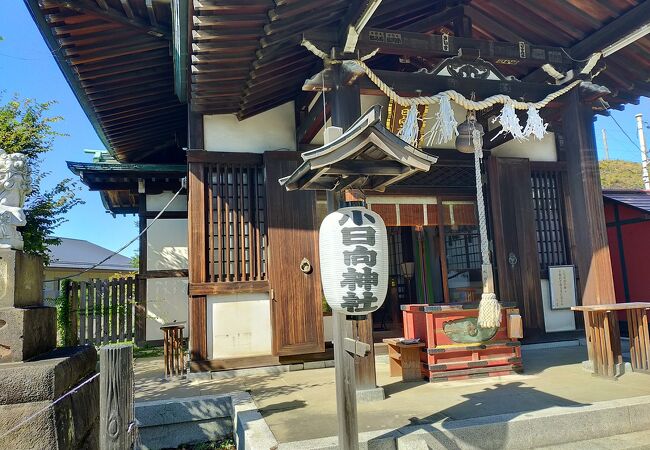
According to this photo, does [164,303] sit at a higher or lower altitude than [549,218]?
lower

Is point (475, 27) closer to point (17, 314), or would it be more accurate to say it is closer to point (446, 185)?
point (446, 185)

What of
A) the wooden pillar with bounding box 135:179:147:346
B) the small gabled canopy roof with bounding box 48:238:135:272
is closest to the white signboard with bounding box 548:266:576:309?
the wooden pillar with bounding box 135:179:147:346

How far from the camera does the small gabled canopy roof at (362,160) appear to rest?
361 centimetres

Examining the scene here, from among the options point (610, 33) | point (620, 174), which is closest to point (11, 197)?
point (610, 33)

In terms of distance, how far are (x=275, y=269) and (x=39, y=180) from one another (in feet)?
17.4

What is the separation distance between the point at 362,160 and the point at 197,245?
12.8 ft

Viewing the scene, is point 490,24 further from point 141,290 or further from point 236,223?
point 141,290

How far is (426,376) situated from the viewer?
6090 millimetres

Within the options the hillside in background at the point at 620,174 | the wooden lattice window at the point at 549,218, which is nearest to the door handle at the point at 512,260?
the wooden lattice window at the point at 549,218

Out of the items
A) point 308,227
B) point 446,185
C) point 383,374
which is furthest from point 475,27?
point 383,374

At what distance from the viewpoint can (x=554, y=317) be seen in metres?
8.52

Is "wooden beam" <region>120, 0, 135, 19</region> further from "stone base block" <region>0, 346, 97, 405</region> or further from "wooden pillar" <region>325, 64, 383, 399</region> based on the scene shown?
"stone base block" <region>0, 346, 97, 405</region>

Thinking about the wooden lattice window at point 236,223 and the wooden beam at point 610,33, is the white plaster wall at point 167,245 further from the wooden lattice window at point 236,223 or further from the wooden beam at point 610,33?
the wooden beam at point 610,33

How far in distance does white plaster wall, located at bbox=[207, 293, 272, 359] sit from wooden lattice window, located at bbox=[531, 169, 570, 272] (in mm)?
5486
